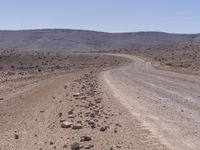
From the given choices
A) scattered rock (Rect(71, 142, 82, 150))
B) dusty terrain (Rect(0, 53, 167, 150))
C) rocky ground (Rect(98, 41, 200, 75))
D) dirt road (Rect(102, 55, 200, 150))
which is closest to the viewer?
scattered rock (Rect(71, 142, 82, 150))

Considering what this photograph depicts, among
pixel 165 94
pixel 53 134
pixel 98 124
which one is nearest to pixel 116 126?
pixel 98 124

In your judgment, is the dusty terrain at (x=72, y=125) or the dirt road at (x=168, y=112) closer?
the dusty terrain at (x=72, y=125)

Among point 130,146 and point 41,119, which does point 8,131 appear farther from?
point 130,146

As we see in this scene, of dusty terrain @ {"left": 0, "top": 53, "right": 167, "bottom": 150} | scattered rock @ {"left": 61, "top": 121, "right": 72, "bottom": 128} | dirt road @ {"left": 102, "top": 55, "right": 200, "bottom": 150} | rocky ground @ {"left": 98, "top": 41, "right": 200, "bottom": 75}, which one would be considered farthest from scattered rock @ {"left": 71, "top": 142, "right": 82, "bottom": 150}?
rocky ground @ {"left": 98, "top": 41, "right": 200, "bottom": 75}

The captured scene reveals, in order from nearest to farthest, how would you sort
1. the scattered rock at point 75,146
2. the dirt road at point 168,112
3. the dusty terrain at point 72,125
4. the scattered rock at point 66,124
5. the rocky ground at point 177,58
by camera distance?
the scattered rock at point 75,146, the dusty terrain at point 72,125, the dirt road at point 168,112, the scattered rock at point 66,124, the rocky ground at point 177,58

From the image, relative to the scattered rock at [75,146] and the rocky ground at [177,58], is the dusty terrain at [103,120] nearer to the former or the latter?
the scattered rock at [75,146]

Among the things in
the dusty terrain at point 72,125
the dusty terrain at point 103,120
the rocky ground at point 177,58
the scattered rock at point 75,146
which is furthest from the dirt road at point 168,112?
the rocky ground at point 177,58

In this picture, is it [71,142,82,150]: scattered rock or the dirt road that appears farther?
the dirt road

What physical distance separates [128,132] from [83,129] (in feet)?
4.40

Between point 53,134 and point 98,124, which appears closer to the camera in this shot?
point 53,134

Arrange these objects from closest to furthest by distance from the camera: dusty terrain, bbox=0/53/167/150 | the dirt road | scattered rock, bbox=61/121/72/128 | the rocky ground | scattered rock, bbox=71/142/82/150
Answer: scattered rock, bbox=71/142/82/150
dusty terrain, bbox=0/53/167/150
the dirt road
scattered rock, bbox=61/121/72/128
the rocky ground

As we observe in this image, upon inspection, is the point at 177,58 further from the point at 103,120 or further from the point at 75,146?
the point at 75,146

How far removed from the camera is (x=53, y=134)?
42.6ft

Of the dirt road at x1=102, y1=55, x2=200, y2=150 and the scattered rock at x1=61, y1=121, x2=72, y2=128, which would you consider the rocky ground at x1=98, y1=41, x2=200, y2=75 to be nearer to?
the dirt road at x1=102, y1=55, x2=200, y2=150
